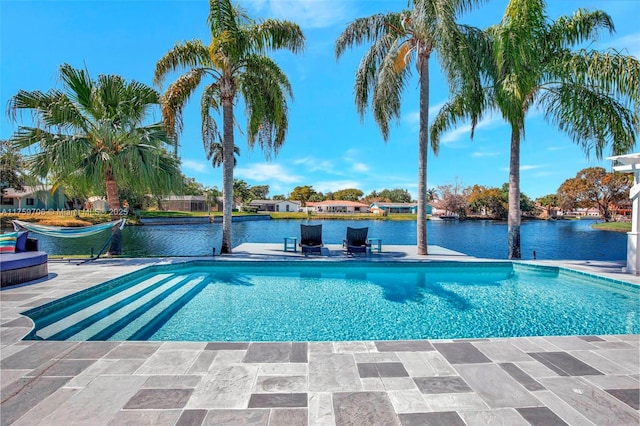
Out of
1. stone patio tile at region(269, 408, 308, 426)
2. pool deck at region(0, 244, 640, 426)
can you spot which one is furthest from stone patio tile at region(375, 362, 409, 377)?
stone patio tile at region(269, 408, 308, 426)

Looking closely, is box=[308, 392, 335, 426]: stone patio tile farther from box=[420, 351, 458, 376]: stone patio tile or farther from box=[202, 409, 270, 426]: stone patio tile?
box=[420, 351, 458, 376]: stone patio tile

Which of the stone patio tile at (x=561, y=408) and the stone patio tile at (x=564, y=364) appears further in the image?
the stone patio tile at (x=564, y=364)

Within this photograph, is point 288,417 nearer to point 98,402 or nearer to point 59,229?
point 98,402

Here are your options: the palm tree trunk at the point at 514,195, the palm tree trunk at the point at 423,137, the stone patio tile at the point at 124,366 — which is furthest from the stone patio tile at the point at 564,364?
the palm tree trunk at the point at 514,195

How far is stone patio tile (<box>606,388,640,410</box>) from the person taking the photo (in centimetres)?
221

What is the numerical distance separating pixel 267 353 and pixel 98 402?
1.37m

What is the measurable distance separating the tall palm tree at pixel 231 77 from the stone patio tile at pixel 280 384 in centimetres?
691

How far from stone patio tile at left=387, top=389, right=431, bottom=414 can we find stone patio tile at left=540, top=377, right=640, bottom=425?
1113 mm

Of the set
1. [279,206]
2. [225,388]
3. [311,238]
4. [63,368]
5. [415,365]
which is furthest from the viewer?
[279,206]

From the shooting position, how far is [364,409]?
6.92ft

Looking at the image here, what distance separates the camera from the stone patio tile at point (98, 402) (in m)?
1.97

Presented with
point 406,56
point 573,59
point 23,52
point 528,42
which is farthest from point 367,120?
point 23,52

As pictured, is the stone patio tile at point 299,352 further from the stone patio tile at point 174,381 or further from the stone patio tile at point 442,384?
the stone patio tile at point 442,384

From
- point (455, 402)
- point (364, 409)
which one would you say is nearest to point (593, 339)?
point (455, 402)
